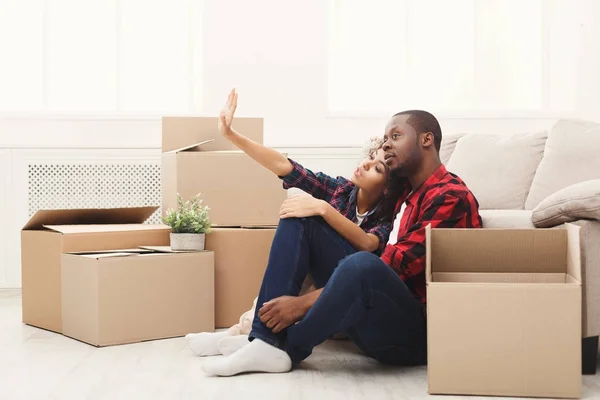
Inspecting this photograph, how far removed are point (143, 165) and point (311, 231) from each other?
1955 mm

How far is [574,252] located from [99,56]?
294 cm

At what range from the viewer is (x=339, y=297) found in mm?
1951

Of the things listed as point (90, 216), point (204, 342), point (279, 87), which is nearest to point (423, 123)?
point (204, 342)

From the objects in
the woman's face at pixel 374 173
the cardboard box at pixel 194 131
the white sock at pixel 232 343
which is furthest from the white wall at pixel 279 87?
the white sock at pixel 232 343

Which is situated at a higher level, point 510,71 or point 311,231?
point 510,71

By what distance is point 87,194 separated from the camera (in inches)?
154

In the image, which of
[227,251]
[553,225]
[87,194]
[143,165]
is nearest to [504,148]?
[553,225]

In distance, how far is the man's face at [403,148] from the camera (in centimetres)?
220

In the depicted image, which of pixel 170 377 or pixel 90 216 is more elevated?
pixel 90 216

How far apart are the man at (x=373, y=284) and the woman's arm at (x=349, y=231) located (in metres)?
0.03

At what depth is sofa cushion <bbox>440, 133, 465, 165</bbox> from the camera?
3223 mm

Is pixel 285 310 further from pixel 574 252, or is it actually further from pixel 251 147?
pixel 574 252

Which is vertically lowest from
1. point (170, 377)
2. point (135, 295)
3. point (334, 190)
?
point (170, 377)

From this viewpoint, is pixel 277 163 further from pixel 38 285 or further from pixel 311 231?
pixel 38 285
